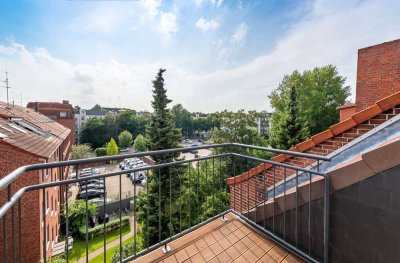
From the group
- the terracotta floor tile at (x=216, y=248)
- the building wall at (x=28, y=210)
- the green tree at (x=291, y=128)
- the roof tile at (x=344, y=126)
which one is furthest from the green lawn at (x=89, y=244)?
the roof tile at (x=344, y=126)

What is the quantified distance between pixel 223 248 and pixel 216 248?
8 cm

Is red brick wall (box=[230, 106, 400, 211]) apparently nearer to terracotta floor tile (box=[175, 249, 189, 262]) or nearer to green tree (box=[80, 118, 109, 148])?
terracotta floor tile (box=[175, 249, 189, 262])

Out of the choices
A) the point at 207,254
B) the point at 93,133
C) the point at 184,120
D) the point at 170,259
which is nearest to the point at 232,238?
the point at 207,254

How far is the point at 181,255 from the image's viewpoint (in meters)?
2.35

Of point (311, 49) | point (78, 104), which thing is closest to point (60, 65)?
point (311, 49)

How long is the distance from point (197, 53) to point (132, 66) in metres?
3.32

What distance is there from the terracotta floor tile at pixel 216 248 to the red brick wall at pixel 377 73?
5.57m

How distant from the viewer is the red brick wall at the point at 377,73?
531 cm

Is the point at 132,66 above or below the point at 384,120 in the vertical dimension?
above

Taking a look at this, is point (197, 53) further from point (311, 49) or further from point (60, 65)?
point (60, 65)

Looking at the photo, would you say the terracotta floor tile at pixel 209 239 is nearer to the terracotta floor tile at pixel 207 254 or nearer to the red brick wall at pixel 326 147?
the terracotta floor tile at pixel 207 254

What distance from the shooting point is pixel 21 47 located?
368 inches

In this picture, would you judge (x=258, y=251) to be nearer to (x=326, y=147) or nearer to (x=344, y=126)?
(x=326, y=147)

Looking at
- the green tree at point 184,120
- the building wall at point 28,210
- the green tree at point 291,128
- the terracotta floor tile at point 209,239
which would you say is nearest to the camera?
the terracotta floor tile at point 209,239
